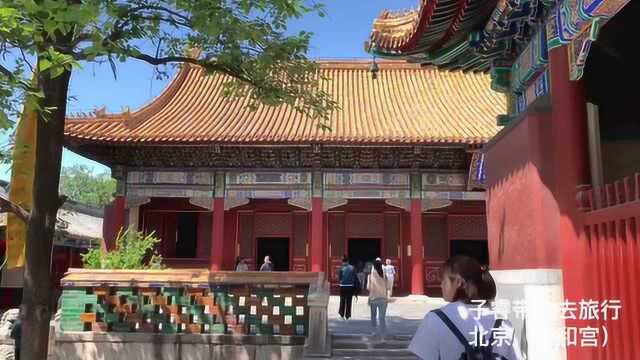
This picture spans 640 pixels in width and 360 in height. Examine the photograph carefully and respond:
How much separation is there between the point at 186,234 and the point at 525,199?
14.2 m

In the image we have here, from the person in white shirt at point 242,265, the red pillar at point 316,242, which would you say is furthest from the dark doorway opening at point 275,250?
the red pillar at point 316,242

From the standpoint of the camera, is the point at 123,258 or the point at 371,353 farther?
the point at 123,258

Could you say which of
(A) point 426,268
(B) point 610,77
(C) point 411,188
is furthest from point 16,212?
(A) point 426,268

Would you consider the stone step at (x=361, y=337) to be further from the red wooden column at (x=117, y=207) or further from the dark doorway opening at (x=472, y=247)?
the red wooden column at (x=117, y=207)

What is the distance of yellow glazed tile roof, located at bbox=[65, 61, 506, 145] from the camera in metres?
14.0

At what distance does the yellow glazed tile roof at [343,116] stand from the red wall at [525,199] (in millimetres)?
8109

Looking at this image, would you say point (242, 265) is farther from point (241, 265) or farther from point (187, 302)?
point (187, 302)

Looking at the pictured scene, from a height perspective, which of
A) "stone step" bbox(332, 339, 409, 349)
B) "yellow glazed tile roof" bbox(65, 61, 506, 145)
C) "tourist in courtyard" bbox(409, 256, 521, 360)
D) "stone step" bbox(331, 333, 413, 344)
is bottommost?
"stone step" bbox(332, 339, 409, 349)

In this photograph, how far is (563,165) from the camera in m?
3.74

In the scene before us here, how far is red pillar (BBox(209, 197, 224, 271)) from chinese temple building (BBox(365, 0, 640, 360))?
34.6 ft

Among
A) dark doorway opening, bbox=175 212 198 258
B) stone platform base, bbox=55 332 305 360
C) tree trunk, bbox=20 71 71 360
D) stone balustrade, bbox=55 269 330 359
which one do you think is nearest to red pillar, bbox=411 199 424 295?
dark doorway opening, bbox=175 212 198 258

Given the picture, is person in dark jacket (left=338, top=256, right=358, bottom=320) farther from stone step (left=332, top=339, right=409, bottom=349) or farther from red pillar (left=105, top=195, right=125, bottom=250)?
red pillar (left=105, top=195, right=125, bottom=250)

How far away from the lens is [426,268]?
16297 millimetres

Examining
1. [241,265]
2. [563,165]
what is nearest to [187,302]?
[563,165]
